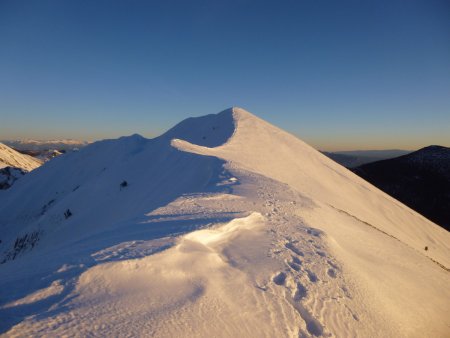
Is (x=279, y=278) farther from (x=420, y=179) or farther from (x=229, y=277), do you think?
(x=420, y=179)

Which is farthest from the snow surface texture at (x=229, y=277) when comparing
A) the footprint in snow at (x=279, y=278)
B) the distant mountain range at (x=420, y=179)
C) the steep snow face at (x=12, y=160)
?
the steep snow face at (x=12, y=160)

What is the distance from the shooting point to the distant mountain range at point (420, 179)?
146ft

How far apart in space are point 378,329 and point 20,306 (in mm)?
5335

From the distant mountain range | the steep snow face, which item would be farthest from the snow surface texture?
the steep snow face

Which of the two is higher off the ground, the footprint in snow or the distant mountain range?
the footprint in snow

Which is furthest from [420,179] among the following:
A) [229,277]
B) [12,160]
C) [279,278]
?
[12,160]

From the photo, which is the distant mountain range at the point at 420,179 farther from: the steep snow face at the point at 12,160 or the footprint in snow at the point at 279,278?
the steep snow face at the point at 12,160

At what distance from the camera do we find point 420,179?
52.9 meters

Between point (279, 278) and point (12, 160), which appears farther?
point (12, 160)

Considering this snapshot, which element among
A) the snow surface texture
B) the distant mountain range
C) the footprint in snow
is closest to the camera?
the snow surface texture

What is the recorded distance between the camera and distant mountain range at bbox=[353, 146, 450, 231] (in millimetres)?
44500

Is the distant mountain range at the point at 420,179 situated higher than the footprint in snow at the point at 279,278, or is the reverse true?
the footprint in snow at the point at 279,278

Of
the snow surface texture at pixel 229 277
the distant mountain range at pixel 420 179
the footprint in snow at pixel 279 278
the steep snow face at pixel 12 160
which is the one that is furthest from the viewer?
the steep snow face at pixel 12 160

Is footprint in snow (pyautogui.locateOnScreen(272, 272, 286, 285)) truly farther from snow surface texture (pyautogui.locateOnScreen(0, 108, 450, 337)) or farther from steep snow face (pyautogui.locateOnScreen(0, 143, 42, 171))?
steep snow face (pyautogui.locateOnScreen(0, 143, 42, 171))
